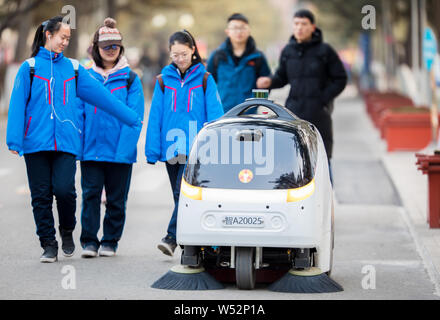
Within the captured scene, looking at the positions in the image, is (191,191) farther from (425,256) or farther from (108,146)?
(425,256)

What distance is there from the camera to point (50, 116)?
8812 mm

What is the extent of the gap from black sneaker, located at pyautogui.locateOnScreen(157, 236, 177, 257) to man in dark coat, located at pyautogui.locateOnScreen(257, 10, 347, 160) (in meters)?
2.79

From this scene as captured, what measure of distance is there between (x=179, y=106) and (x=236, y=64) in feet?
8.19

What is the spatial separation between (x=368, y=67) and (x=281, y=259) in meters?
44.8

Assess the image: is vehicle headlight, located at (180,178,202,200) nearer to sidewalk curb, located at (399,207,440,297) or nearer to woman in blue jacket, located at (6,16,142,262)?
woman in blue jacket, located at (6,16,142,262)

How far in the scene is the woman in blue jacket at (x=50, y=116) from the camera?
345 inches

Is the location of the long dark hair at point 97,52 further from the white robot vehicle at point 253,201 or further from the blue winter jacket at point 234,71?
the blue winter jacket at point 234,71

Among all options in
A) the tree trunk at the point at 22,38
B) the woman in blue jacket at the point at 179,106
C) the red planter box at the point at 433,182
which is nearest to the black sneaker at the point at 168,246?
the woman in blue jacket at the point at 179,106

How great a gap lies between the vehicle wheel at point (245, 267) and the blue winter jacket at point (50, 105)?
197 cm

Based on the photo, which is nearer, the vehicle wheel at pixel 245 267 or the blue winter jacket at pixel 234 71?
the vehicle wheel at pixel 245 267

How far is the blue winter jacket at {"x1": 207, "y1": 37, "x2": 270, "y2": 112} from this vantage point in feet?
37.5

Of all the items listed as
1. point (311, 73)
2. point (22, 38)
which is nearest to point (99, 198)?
point (311, 73)
